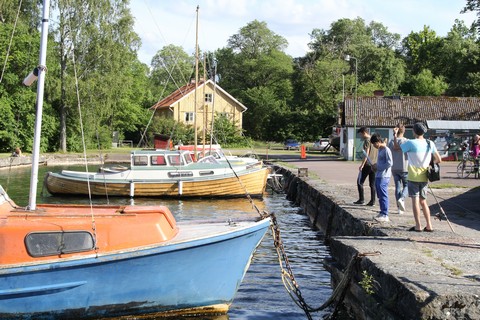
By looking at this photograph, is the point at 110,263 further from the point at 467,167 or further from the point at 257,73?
the point at 257,73

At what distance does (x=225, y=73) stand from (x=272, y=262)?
85.6m

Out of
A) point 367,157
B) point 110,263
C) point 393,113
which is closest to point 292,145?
point 393,113

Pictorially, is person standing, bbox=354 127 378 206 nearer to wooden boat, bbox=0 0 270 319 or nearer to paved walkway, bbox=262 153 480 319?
paved walkway, bbox=262 153 480 319

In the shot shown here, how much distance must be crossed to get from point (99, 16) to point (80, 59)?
3.94 meters

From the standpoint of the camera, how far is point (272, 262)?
14695 millimetres

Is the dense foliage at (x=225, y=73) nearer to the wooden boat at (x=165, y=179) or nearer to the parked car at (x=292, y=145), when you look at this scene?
the wooden boat at (x=165, y=179)

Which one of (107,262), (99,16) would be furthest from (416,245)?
(99,16)

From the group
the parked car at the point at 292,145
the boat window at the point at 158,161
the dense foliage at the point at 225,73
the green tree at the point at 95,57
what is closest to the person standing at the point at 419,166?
the dense foliage at the point at 225,73

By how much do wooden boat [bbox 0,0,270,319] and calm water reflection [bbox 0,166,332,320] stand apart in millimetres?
894

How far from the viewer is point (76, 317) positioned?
944 centimetres

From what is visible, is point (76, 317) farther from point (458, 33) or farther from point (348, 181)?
point (458, 33)

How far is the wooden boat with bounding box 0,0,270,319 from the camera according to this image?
9000 mm

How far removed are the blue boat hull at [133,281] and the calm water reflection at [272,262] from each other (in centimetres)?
67

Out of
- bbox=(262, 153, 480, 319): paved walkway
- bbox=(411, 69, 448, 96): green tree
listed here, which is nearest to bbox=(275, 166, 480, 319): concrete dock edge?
bbox=(262, 153, 480, 319): paved walkway
